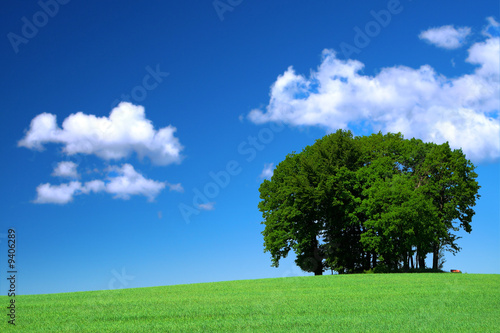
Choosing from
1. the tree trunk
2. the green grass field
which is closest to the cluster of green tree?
the tree trunk

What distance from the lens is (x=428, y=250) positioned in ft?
145

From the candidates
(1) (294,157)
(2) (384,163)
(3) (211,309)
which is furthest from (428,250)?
(3) (211,309)

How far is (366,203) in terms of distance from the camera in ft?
143

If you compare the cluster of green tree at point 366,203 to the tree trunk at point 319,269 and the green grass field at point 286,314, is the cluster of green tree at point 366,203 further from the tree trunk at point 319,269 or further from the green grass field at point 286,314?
the green grass field at point 286,314

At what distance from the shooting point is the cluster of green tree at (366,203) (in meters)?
42.1

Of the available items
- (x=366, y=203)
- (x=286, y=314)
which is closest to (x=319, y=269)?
(x=366, y=203)

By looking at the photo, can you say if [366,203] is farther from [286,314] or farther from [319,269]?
[286,314]

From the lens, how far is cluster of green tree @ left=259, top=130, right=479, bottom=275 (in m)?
42.1

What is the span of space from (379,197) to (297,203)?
819 cm

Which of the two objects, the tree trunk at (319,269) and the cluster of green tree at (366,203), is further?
the tree trunk at (319,269)

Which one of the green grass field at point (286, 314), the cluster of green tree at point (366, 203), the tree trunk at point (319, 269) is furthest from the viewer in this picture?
the tree trunk at point (319, 269)

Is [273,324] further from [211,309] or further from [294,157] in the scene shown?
[294,157]

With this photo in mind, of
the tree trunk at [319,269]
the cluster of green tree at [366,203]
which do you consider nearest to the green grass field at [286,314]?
the cluster of green tree at [366,203]

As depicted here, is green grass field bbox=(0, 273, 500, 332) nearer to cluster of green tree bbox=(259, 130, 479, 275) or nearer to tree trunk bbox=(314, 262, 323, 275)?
cluster of green tree bbox=(259, 130, 479, 275)
